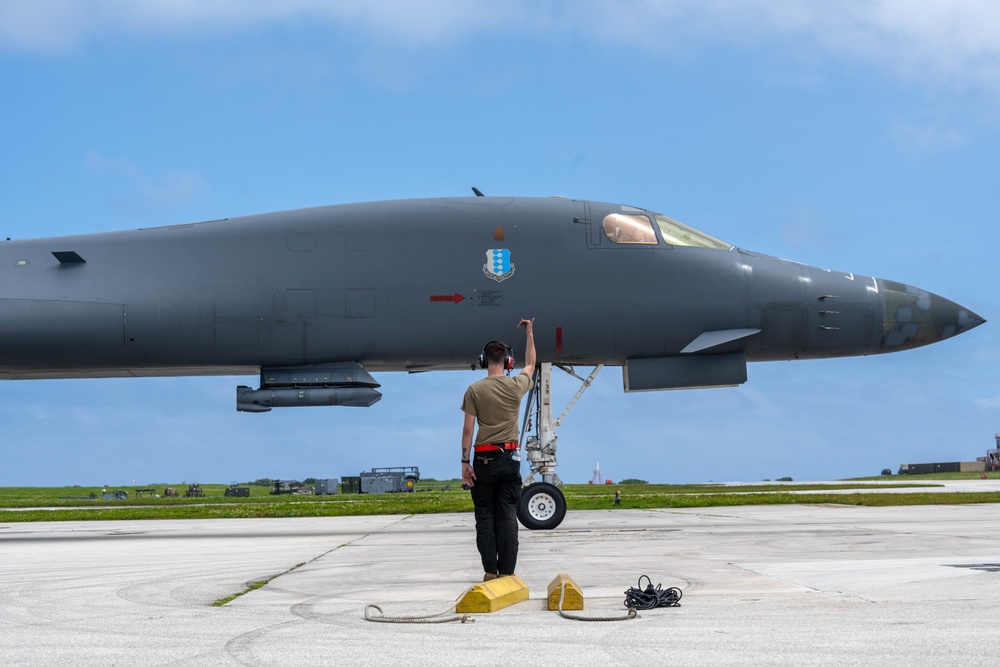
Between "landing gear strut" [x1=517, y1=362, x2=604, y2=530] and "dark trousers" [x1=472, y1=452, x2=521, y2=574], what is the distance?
6.75m

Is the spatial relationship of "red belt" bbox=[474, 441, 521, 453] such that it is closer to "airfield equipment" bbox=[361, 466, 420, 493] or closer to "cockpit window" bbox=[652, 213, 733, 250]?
"cockpit window" bbox=[652, 213, 733, 250]

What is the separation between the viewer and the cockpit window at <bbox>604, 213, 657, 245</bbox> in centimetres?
1658

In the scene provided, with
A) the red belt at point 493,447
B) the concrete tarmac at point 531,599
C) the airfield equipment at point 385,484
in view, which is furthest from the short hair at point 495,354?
the airfield equipment at point 385,484

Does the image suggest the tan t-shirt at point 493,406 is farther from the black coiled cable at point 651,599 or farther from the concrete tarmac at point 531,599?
the black coiled cable at point 651,599

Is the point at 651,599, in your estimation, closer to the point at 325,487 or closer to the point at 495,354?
the point at 495,354

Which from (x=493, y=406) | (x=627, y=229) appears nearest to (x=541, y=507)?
(x=627, y=229)

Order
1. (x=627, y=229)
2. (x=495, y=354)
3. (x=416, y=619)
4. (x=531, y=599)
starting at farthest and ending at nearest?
(x=627, y=229)
(x=495, y=354)
(x=531, y=599)
(x=416, y=619)

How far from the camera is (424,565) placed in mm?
10102

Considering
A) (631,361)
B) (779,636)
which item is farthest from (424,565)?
(631,361)

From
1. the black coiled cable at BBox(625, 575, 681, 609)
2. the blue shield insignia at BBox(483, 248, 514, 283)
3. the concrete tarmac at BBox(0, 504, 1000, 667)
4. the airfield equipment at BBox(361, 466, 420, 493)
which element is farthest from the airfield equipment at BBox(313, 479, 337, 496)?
the black coiled cable at BBox(625, 575, 681, 609)

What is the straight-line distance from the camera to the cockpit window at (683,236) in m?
16.7

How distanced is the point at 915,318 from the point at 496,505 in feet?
37.1

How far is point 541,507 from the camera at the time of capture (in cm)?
1527

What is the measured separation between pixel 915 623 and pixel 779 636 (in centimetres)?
93
